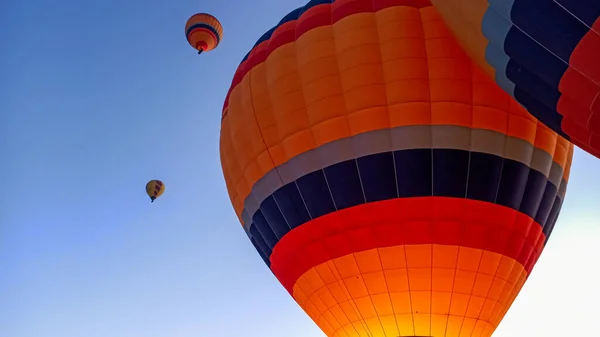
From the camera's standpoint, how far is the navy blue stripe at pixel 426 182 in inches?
291

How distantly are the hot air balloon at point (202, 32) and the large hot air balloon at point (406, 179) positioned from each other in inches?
310

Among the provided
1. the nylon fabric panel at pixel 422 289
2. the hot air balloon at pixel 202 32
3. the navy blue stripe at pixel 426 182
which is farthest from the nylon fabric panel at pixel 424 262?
the hot air balloon at pixel 202 32

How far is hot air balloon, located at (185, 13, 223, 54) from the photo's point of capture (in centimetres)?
1541

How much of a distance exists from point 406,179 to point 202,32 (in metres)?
9.60

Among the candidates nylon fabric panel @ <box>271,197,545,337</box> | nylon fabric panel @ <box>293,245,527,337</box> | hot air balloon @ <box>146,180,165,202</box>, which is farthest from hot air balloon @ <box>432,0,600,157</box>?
hot air balloon @ <box>146,180,165,202</box>

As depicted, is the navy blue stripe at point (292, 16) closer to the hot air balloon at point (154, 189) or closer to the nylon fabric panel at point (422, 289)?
the nylon fabric panel at point (422, 289)

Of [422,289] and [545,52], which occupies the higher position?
[545,52]

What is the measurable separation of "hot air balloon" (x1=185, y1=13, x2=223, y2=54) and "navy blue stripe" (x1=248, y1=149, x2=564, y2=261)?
28.2 feet

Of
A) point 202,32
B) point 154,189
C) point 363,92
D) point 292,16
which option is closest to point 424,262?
point 363,92

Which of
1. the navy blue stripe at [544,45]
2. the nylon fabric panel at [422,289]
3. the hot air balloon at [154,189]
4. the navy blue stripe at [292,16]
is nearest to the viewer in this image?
the navy blue stripe at [544,45]

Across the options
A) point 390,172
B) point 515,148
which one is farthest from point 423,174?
point 515,148

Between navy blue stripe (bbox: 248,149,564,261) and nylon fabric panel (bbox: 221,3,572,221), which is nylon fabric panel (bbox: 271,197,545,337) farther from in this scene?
nylon fabric panel (bbox: 221,3,572,221)

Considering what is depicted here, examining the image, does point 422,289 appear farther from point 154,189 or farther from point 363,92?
point 154,189

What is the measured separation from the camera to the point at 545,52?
521 cm
